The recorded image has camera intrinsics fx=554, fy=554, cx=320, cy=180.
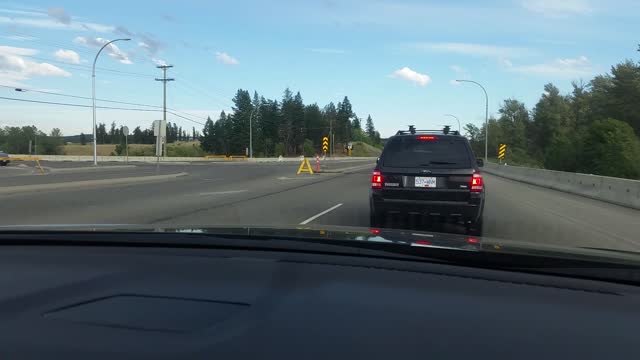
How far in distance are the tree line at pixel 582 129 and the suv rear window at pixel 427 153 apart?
124ft

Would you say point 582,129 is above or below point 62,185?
above

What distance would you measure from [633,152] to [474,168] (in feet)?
130

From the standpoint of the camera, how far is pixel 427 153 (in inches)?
373

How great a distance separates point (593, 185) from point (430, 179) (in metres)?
14.2

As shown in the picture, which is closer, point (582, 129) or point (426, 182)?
point (426, 182)

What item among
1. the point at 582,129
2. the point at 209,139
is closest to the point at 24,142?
the point at 209,139

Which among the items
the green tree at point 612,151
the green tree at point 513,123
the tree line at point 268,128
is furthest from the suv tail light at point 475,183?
the tree line at point 268,128

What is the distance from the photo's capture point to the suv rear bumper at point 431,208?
9219 mm

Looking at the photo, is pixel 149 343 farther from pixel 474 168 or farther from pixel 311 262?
pixel 474 168

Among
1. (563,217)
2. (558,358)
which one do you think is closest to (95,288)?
(558,358)

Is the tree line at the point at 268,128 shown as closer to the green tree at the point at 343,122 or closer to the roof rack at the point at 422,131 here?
the green tree at the point at 343,122

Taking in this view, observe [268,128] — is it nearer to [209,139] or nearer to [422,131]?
[209,139]

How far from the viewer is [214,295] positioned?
197 centimetres

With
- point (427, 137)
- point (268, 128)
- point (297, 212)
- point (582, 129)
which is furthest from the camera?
point (268, 128)
